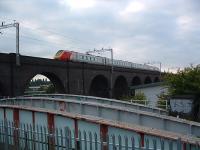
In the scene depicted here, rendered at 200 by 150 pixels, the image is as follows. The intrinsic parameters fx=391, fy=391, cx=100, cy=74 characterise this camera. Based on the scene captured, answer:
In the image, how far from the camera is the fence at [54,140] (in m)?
7.01

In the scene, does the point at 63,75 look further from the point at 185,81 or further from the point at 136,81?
the point at 136,81

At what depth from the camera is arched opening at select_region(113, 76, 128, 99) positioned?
76963 millimetres

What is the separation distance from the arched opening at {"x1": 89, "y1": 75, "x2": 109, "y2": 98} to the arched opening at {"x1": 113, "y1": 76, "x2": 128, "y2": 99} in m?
5.25

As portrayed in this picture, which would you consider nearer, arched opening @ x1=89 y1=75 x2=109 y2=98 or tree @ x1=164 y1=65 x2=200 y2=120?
tree @ x1=164 y1=65 x2=200 y2=120

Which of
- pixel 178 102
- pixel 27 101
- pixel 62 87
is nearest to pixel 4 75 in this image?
pixel 62 87

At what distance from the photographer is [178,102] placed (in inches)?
748

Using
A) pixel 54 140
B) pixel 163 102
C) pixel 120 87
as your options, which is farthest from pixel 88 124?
pixel 120 87

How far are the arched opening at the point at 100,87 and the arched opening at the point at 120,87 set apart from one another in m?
5.25

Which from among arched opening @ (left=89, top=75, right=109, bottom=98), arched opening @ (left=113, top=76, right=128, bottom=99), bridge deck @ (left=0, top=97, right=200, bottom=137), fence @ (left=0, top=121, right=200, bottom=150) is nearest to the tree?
bridge deck @ (left=0, top=97, right=200, bottom=137)

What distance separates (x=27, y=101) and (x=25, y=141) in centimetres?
1109

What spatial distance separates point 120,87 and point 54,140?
73317 millimetres

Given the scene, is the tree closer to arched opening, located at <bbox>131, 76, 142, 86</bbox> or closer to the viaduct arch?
the viaduct arch

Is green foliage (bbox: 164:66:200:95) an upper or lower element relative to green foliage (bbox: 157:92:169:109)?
upper

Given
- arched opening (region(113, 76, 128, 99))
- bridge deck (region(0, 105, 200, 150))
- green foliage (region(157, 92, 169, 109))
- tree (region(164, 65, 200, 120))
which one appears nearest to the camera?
bridge deck (region(0, 105, 200, 150))
